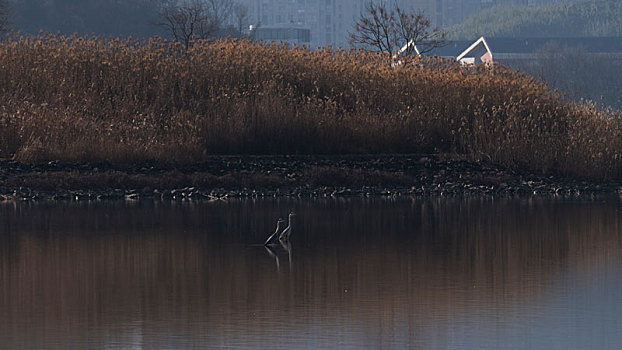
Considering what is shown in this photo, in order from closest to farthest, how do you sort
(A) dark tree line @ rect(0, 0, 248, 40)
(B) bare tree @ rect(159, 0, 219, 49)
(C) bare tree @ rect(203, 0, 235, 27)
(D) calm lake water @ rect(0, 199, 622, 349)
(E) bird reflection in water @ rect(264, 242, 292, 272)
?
(D) calm lake water @ rect(0, 199, 622, 349), (E) bird reflection in water @ rect(264, 242, 292, 272), (B) bare tree @ rect(159, 0, 219, 49), (A) dark tree line @ rect(0, 0, 248, 40), (C) bare tree @ rect(203, 0, 235, 27)

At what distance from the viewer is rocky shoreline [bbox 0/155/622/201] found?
2411 centimetres

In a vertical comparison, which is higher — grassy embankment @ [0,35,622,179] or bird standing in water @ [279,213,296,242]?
grassy embankment @ [0,35,622,179]

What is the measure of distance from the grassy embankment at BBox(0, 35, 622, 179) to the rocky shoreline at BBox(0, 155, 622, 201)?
0.48 meters

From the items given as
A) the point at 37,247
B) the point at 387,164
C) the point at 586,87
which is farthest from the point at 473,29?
the point at 37,247

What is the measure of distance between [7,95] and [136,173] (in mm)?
4851

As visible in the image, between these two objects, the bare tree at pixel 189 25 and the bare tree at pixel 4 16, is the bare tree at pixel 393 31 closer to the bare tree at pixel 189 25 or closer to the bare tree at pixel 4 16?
the bare tree at pixel 189 25

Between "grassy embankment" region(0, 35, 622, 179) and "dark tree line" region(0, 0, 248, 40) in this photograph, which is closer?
"grassy embankment" region(0, 35, 622, 179)

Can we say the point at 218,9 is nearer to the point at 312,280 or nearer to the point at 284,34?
the point at 284,34

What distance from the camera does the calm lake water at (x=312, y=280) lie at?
10453 millimetres

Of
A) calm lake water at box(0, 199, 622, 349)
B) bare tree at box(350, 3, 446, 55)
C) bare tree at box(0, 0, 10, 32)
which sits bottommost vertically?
calm lake water at box(0, 199, 622, 349)

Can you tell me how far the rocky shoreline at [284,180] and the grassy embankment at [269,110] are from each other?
479 mm

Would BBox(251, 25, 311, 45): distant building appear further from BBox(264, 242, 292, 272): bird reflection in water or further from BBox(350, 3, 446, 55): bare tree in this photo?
BBox(264, 242, 292, 272): bird reflection in water

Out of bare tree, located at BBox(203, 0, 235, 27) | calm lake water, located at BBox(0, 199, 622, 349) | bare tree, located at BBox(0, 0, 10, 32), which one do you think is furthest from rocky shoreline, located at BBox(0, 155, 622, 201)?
bare tree, located at BBox(203, 0, 235, 27)

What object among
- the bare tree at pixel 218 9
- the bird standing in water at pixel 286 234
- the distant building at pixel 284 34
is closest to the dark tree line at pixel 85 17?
the bare tree at pixel 218 9
